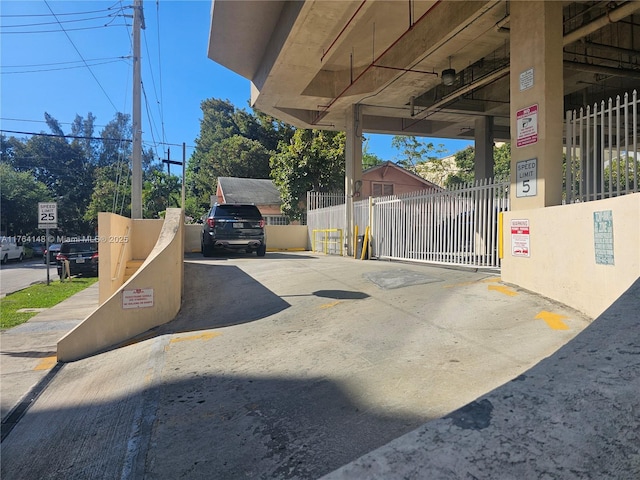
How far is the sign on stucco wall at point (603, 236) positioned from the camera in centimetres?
467

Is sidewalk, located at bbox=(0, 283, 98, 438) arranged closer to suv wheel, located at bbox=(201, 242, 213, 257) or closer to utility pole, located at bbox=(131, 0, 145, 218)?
utility pole, located at bbox=(131, 0, 145, 218)

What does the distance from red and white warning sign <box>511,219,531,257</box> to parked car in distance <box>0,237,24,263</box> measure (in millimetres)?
30205

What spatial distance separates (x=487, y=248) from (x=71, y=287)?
1309cm

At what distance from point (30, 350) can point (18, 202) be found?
37038 millimetres

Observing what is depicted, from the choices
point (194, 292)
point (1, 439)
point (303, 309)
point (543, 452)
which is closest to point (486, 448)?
point (543, 452)

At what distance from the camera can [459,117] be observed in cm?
1589

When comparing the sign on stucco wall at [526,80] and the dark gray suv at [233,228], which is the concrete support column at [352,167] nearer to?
the dark gray suv at [233,228]

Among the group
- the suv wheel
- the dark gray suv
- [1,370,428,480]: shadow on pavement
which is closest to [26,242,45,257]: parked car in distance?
the suv wheel

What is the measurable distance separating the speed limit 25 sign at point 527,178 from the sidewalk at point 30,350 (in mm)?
7228

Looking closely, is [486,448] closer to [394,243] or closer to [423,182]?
[394,243]

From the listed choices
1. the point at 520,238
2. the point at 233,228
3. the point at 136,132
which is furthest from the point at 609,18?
the point at 136,132

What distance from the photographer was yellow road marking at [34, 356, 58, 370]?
594cm

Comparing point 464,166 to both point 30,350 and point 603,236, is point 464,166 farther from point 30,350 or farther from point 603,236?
point 30,350

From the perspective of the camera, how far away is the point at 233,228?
46.5ft
